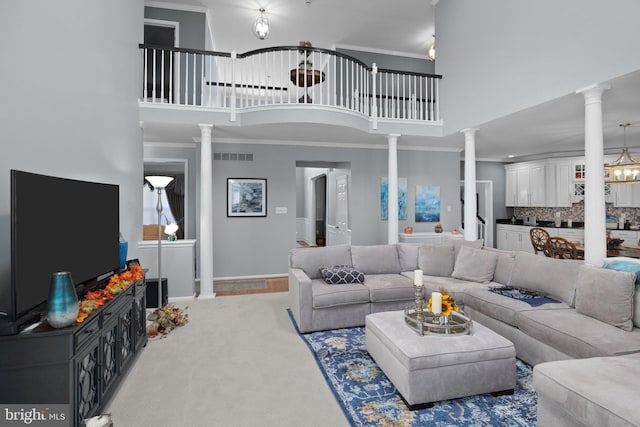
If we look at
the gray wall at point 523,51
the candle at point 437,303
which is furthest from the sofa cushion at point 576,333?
the gray wall at point 523,51

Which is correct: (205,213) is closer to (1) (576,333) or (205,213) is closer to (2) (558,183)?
(1) (576,333)

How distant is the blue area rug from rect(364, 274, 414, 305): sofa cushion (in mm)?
964

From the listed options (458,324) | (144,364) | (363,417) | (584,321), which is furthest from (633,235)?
(144,364)

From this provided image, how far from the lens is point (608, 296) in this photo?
2580mm

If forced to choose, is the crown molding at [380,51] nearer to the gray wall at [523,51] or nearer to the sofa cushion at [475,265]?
the gray wall at [523,51]

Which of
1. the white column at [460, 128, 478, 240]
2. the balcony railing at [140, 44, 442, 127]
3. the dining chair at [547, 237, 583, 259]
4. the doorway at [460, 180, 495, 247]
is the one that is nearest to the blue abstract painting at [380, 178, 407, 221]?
the balcony railing at [140, 44, 442, 127]

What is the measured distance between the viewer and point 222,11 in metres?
6.33

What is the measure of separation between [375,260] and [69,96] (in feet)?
12.3

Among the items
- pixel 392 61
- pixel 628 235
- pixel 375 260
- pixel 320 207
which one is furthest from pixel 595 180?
pixel 320 207

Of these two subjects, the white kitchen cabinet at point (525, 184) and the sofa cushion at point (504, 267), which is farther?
the white kitchen cabinet at point (525, 184)

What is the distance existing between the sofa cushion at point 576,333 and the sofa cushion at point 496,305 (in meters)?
0.10

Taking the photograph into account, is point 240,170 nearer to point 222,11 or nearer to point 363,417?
point 222,11

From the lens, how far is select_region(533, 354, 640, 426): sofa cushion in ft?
4.93

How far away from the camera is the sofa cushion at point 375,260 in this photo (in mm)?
4446
